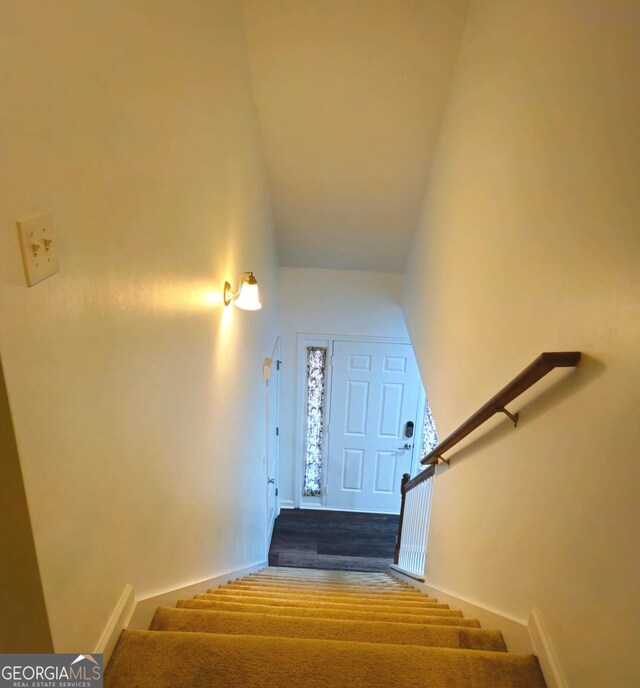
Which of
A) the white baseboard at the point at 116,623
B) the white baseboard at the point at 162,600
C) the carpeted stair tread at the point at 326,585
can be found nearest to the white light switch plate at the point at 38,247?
the white baseboard at the point at 116,623

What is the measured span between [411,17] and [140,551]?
284 centimetres

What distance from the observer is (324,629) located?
137 cm

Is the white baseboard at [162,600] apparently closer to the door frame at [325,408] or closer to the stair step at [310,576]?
the stair step at [310,576]

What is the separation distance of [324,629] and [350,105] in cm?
294

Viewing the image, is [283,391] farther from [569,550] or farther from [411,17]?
[569,550]

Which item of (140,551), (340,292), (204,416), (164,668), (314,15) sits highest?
(314,15)

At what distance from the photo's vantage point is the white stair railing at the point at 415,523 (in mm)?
2818

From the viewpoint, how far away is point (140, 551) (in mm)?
1229

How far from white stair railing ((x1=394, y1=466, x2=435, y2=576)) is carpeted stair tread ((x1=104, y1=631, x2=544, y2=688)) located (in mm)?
1487

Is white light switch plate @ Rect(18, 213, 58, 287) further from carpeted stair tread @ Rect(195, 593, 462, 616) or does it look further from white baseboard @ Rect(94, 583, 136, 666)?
carpeted stair tread @ Rect(195, 593, 462, 616)

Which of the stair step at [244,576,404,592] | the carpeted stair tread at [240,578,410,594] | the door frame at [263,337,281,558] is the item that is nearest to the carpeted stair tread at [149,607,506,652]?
the carpeted stair tread at [240,578,410,594]

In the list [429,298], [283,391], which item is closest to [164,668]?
[429,298]

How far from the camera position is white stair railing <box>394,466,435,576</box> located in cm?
282

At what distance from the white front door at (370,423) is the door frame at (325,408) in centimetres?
→ 5
